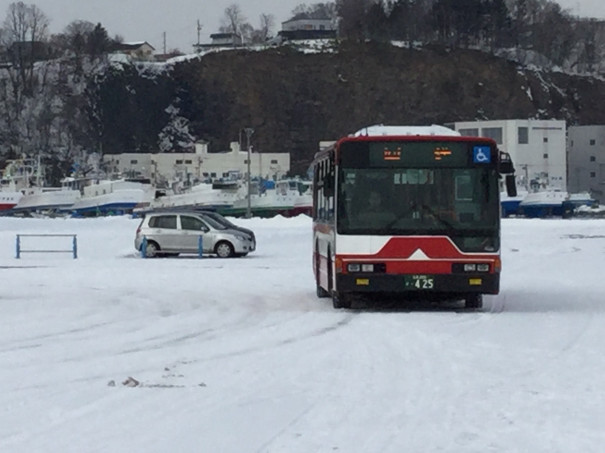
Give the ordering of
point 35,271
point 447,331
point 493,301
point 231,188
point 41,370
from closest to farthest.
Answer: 1. point 41,370
2. point 447,331
3. point 493,301
4. point 35,271
5. point 231,188

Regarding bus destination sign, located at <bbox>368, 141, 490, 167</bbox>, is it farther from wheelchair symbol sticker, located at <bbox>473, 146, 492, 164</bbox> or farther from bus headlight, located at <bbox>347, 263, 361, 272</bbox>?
bus headlight, located at <bbox>347, 263, 361, 272</bbox>

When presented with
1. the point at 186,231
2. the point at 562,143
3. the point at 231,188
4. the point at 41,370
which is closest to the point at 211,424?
the point at 41,370

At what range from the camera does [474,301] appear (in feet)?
69.3

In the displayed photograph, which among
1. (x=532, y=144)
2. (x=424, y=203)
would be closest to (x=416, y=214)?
(x=424, y=203)

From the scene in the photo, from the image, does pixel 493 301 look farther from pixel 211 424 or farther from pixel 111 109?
pixel 111 109

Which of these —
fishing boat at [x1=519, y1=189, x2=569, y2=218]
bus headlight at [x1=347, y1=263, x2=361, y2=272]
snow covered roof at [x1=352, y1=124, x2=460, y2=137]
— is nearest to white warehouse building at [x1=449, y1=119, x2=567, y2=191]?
fishing boat at [x1=519, y1=189, x2=569, y2=218]

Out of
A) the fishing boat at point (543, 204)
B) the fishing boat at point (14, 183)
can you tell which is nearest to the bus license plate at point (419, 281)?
the fishing boat at point (543, 204)

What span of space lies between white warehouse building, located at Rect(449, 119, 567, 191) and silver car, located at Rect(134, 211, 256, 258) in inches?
3654

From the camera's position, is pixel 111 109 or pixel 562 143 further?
pixel 111 109

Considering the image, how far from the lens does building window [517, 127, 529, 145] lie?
138375 millimetres

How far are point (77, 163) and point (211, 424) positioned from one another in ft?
505

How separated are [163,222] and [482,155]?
939 inches

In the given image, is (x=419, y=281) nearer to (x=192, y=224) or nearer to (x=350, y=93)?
(x=192, y=224)

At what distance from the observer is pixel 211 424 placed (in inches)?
381
